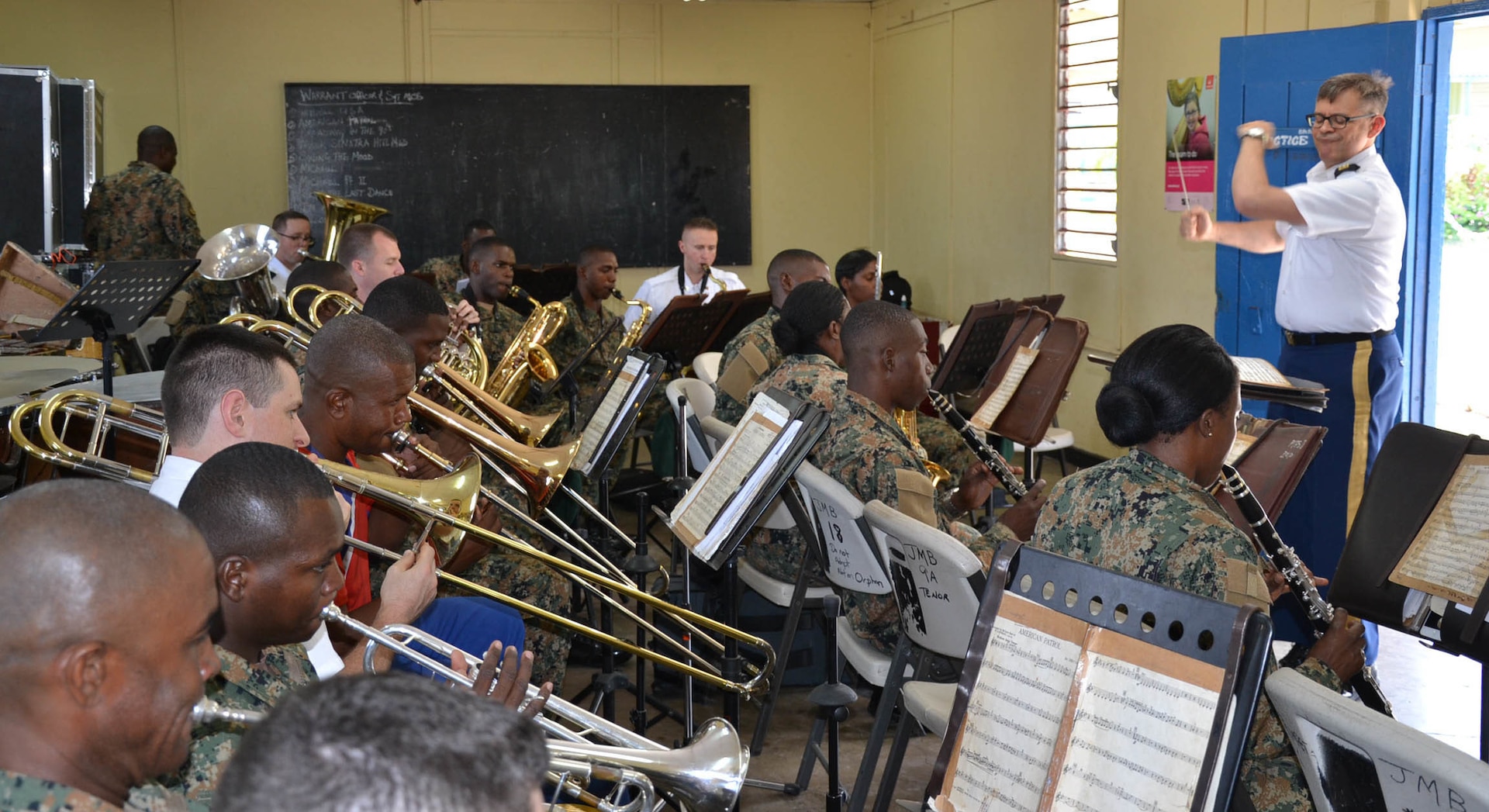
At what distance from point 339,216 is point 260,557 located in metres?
5.28

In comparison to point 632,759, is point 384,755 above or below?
above

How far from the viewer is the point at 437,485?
282 cm

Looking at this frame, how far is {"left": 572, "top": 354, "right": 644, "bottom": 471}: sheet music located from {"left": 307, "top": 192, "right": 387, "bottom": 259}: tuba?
3252 mm

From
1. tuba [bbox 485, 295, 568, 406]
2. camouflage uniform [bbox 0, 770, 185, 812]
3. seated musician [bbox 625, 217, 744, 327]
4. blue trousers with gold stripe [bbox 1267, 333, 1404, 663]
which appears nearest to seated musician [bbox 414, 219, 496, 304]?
tuba [bbox 485, 295, 568, 406]

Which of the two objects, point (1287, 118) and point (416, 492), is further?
point (1287, 118)

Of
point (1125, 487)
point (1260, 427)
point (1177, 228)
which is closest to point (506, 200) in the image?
point (1177, 228)

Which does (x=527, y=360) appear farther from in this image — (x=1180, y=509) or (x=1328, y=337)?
(x=1180, y=509)

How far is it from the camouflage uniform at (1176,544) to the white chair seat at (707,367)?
2.80 meters

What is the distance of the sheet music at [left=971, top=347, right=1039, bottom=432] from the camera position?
4316mm

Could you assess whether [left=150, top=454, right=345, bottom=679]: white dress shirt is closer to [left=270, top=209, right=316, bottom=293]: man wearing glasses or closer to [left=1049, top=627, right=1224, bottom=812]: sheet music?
[left=1049, top=627, right=1224, bottom=812]: sheet music

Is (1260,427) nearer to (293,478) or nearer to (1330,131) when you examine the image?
(1330,131)

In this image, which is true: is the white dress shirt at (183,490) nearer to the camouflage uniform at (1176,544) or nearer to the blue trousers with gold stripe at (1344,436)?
the camouflage uniform at (1176,544)

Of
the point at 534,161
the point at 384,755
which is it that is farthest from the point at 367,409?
the point at 534,161

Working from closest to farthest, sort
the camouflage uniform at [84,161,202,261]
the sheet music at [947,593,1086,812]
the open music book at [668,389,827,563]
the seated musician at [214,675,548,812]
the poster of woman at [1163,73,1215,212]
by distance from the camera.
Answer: the seated musician at [214,675,548,812] < the sheet music at [947,593,1086,812] < the open music book at [668,389,827,563] < the poster of woman at [1163,73,1215,212] < the camouflage uniform at [84,161,202,261]
